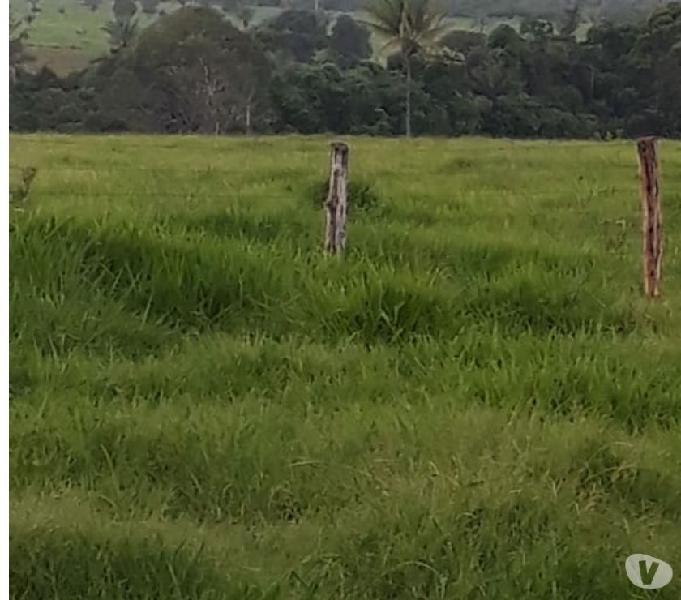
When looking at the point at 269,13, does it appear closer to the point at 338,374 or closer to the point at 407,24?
the point at 407,24

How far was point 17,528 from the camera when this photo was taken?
5.61ft

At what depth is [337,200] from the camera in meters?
2.05

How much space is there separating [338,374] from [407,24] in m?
0.58

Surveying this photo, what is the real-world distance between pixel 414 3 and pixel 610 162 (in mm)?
414

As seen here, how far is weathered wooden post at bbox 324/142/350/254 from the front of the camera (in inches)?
79.1

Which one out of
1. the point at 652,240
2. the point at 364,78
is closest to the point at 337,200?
the point at 364,78

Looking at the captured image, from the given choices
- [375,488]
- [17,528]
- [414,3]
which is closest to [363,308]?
[375,488]

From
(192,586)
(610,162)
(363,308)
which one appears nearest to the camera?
(192,586)

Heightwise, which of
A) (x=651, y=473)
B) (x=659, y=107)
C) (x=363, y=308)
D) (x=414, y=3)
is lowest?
(x=651, y=473)

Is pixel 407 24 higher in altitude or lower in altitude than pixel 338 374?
higher

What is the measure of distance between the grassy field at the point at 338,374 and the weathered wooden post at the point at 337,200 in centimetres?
2

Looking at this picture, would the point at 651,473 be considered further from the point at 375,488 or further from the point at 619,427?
the point at 375,488

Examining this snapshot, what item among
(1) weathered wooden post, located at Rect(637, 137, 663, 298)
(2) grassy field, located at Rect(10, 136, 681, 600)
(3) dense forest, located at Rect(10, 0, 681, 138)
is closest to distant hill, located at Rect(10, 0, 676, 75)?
(3) dense forest, located at Rect(10, 0, 681, 138)

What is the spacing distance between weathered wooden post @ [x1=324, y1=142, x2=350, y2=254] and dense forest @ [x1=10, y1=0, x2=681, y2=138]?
4.5 inches
